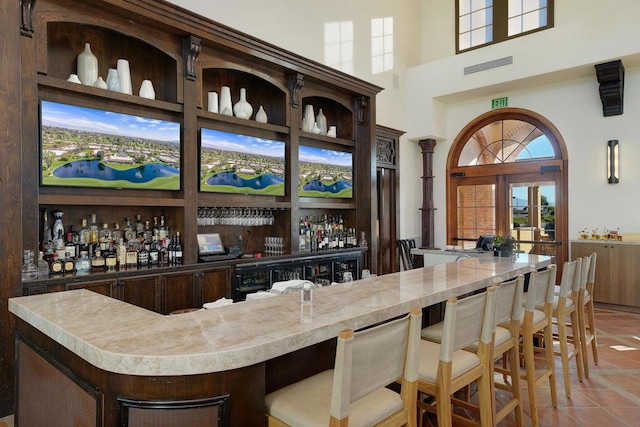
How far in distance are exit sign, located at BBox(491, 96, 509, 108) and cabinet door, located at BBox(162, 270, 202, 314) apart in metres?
6.48

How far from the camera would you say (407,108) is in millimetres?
8266

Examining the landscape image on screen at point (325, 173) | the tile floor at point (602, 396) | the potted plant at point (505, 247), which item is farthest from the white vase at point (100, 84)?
the potted plant at point (505, 247)

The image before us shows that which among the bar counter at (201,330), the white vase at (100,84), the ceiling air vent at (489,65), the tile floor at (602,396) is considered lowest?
the tile floor at (602,396)

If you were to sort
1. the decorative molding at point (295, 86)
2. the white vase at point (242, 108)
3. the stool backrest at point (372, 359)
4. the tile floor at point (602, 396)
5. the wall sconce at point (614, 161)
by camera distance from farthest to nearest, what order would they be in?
the wall sconce at point (614, 161) < the decorative molding at point (295, 86) < the white vase at point (242, 108) < the tile floor at point (602, 396) < the stool backrest at point (372, 359)

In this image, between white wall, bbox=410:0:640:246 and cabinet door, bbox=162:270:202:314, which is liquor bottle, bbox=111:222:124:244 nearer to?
cabinet door, bbox=162:270:202:314

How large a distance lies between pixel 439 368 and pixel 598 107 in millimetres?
6724

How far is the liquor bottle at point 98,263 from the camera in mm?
3612

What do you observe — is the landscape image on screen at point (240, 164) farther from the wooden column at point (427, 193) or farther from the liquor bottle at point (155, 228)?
the wooden column at point (427, 193)

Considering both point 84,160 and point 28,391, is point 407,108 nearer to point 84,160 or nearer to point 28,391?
point 84,160

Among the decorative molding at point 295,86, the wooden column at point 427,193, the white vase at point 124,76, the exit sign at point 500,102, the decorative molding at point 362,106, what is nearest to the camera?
the white vase at point 124,76

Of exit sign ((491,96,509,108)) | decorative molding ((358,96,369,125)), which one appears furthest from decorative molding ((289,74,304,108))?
exit sign ((491,96,509,108))

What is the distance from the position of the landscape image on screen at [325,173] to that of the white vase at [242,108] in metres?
0.96

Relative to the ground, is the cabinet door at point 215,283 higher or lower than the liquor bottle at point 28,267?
lower

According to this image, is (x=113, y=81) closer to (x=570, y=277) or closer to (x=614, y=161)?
(x=570, y=277)
